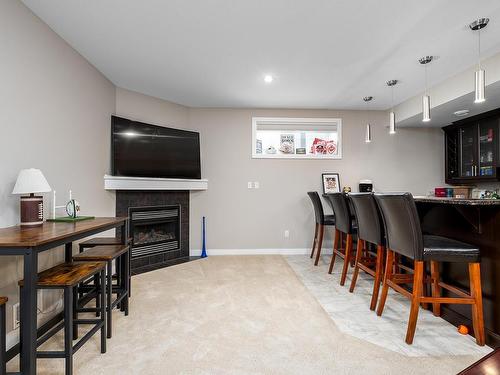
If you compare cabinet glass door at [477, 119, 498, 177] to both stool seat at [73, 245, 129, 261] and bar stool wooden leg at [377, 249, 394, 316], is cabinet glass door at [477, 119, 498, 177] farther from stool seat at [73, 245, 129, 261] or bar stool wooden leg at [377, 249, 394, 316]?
stool seat at [73, 245, 129, 261]

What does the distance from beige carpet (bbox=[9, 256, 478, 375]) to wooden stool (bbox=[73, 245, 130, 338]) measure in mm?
183

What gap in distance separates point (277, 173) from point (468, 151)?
2930 mm

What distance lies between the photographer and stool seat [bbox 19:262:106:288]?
1.46 m

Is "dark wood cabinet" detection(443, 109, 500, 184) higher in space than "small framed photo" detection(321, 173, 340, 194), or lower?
higher

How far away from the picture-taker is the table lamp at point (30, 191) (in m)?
1.79

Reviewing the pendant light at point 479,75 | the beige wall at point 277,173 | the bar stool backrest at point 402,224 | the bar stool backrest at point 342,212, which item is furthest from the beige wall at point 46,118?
the pendant light at point 479,75

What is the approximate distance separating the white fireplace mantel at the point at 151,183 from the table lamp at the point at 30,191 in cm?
140

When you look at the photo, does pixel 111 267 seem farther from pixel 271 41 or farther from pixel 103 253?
pixel 271 41

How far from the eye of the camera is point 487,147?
3.84 metres

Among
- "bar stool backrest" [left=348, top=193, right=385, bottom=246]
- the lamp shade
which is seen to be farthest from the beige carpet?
the lamp shade

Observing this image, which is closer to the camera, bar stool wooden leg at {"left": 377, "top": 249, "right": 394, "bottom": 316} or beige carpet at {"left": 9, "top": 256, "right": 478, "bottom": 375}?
beige carpet at {"left": 9, "top": 256, "right": 478, "bottom": 375}

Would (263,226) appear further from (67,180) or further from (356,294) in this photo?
(67,180)

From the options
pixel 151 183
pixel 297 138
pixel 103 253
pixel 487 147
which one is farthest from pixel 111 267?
pixel 487 147

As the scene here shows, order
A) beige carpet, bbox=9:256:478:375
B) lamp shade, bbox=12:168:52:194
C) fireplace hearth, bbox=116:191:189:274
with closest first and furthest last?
beige carpet, bbox=9:256:478:375, lamp shade, bbox=12:168:52:194, fireplace hearth, bbox=116:191:189:274
